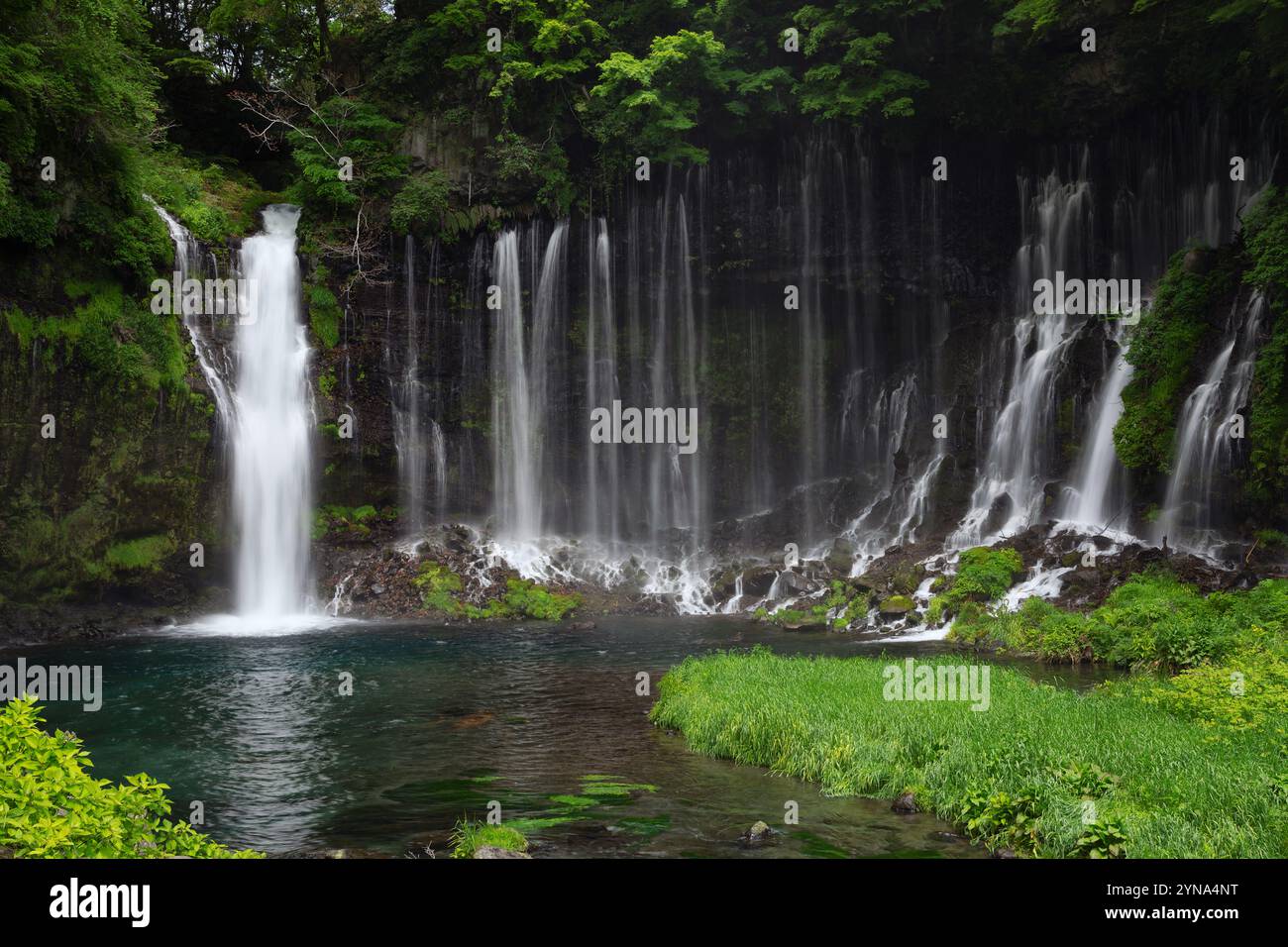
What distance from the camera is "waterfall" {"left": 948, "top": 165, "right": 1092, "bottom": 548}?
92.1 ft

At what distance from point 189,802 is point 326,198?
24.3 m

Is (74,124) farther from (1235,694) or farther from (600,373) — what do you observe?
(1235,694)

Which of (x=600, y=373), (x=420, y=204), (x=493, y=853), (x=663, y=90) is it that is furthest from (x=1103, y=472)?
(x=493, y=853)

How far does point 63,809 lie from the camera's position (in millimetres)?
6434

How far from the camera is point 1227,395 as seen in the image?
2295 cm

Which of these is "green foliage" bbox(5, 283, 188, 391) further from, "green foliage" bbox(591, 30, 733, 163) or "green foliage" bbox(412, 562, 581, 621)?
"green foliage" bbox(591, 30, 733, 163)

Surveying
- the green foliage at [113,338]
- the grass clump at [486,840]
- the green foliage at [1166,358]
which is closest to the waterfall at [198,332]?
the green foliage at [113,338]

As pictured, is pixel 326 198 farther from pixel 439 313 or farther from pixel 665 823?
pixel 665 823

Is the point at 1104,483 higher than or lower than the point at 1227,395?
lower

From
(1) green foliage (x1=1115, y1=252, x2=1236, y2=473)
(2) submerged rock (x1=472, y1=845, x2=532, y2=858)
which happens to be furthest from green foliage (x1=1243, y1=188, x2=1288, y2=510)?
(2) submerged rock (x1=472, y1=845, x2=532, y2=858)

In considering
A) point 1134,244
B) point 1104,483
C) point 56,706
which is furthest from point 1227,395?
point 56,706

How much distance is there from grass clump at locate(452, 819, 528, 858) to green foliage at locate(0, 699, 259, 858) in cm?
201

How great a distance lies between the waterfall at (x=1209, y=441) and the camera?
2266cm

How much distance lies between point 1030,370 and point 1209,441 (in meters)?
6.79
